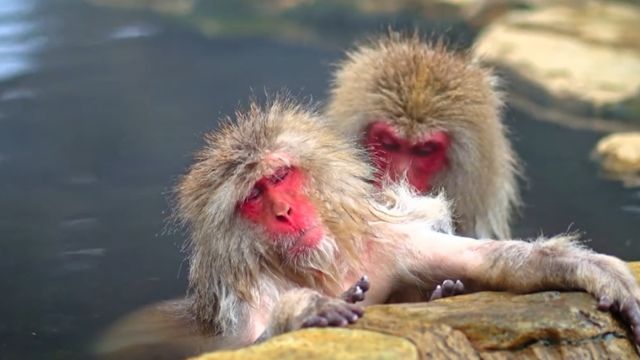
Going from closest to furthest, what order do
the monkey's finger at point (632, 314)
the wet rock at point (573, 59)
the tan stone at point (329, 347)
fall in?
the tan stone at point (329, 347), the monkey's finger at point (632, 314), the wet rock at point (573, 59)

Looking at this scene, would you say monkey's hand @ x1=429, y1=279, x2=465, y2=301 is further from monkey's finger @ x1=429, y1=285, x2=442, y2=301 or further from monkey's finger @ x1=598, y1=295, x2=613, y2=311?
monkey's finger @ x1=598, y1=295, x2=613, y2=311

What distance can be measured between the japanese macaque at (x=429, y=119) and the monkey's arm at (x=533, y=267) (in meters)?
1.19

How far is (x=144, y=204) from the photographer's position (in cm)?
709

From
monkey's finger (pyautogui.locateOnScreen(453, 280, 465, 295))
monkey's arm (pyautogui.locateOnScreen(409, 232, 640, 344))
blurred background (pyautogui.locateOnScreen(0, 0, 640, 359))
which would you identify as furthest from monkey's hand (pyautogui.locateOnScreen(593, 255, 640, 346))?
blurred background (pyautogui.locateOnScreen(0, 0, 640, 359))

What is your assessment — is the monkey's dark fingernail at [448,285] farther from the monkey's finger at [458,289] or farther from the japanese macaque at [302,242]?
the japanese macaque at [302,242]

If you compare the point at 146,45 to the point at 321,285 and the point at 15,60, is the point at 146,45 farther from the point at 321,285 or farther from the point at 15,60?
the point at 321,285

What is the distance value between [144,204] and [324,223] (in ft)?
10.3

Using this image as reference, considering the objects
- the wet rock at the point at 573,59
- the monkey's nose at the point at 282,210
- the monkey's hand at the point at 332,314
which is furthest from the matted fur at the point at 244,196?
the wet rock at the point at 573,59

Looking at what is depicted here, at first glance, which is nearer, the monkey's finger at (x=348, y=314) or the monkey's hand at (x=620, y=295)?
the monkey's finger at (x=348, y=314)

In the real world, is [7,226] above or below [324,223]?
below

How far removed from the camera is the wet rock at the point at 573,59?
8.97m

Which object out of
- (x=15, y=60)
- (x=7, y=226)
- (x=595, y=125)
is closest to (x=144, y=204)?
(x=7, y=226)

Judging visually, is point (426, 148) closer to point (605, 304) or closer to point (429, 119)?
point (429, 119)

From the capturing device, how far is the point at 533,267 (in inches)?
153
